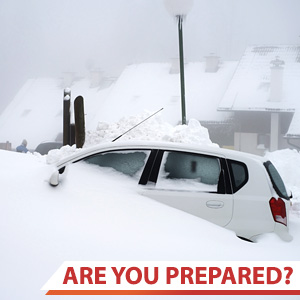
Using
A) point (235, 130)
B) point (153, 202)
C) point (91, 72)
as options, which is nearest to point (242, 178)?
point (153, 202)

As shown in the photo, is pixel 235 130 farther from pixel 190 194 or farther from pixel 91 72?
pixel 190 194

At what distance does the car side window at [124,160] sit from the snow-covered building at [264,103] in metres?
31.5

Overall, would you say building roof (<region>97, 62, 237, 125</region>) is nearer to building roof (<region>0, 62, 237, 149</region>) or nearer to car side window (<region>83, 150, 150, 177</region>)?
building roof (<region>0, 62, 237, 149</region>)

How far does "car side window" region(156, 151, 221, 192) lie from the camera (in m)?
5.57

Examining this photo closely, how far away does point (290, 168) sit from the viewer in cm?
1580

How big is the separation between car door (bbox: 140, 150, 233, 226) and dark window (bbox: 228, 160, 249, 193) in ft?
0.19

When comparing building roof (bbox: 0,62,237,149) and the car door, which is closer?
the car door

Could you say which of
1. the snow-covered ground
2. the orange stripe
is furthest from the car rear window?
the orange stripe

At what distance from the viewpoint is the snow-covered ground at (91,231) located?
4.03 meters

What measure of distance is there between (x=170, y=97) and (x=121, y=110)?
13.7 feet

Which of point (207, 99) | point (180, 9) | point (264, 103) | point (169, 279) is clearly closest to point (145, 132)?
point (180, 9)

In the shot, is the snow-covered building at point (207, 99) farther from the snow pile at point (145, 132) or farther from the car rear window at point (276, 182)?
the car rear window at point (276, 182)

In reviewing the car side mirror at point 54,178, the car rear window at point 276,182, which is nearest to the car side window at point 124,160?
the car side mirror at point 54,178

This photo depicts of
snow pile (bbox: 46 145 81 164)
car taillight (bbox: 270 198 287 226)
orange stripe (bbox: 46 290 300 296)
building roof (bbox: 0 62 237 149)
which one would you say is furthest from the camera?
building roof (bbox: 0 62 237 149)
